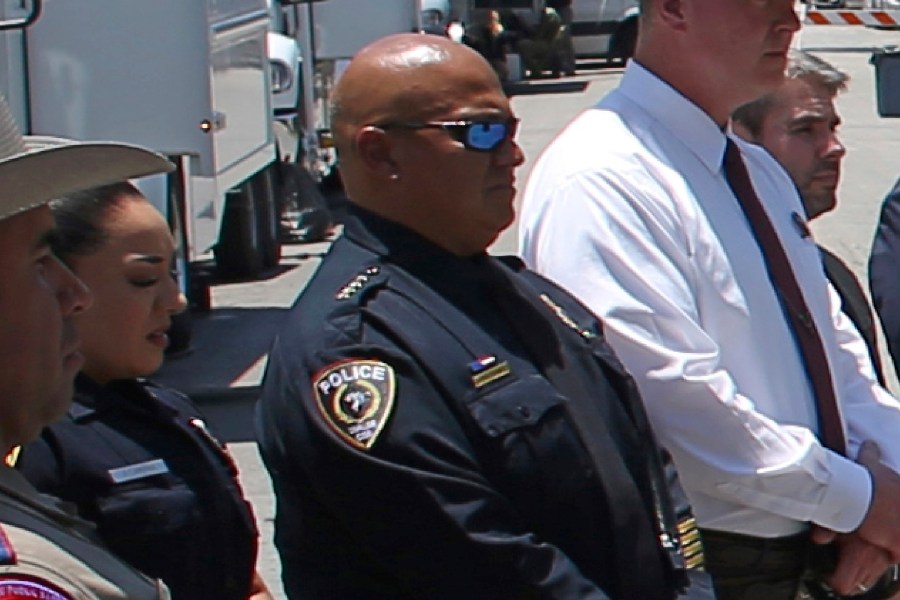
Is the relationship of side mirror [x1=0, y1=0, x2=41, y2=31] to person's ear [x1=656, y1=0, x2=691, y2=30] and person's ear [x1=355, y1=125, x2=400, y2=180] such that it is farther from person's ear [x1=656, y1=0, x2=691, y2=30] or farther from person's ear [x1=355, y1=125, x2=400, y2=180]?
person's ear [x1=355, y1=125, x2=400, y2=180]

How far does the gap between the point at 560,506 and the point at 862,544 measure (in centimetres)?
83

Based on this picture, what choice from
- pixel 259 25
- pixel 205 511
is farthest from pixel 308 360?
pixel 259 25

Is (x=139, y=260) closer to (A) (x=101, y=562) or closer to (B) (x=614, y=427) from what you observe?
(B) (x=614, y=427)

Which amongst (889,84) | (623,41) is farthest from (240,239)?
(623,41)

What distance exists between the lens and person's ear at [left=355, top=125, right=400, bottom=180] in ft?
8.11

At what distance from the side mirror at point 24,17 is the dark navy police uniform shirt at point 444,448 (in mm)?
4191

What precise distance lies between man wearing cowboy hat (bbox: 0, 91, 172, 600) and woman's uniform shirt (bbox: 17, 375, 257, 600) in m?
0.70

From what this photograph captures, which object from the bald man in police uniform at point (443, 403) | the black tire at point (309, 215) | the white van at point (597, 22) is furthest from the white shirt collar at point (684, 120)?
the white van at point (597, 22)

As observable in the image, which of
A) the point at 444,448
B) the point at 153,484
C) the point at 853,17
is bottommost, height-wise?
the point at 853,17

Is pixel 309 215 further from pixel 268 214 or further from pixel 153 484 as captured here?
pixel 153 484

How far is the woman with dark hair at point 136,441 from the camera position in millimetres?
2498

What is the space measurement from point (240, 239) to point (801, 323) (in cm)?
854

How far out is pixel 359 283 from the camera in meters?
2.43

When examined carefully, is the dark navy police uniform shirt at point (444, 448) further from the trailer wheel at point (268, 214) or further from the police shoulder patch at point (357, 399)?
the trailer wheel at point (268, 214)
